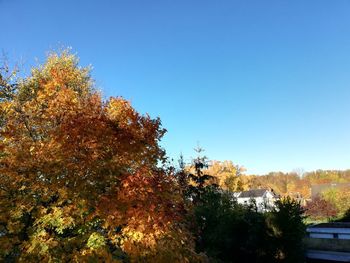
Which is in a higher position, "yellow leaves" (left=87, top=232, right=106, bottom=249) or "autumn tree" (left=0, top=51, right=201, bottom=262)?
"autumn tree" (left=0, top=51, right=201, bottom=262)

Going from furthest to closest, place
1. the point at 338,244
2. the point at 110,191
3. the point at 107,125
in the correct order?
the point at 338,244, the point at 107,125, the point at 110,191

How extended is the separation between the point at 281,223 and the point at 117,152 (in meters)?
11.5

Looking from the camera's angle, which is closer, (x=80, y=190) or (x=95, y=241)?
(x=95, y=241)

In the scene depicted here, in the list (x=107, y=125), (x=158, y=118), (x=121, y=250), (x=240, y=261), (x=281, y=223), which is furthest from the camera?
(x=240, y=261)

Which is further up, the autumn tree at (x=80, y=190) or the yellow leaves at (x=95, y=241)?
the autumn tree at (x=80, y=190)

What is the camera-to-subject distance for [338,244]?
22.8m

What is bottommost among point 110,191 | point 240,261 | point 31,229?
point 240,261

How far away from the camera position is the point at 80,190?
426 inches

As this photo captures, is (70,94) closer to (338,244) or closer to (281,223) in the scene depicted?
(281,223)

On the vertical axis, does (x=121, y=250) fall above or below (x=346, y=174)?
below

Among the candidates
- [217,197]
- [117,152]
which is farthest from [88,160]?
[217,197]

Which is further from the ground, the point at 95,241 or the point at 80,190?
the point at 80,190

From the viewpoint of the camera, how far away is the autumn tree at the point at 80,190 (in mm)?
9578

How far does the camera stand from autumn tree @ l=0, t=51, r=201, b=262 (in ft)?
31.4
